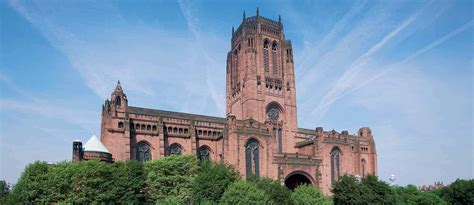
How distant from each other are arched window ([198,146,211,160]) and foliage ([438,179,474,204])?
38.8 metres

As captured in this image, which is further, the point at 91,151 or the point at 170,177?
the point at 91,151

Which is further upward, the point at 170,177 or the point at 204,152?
the point at 204,152

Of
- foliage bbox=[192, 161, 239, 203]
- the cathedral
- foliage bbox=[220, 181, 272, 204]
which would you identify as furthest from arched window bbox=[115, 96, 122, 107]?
foliage bbox=[220, 181, 272, 204]

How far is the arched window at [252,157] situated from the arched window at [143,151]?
44.0 feet

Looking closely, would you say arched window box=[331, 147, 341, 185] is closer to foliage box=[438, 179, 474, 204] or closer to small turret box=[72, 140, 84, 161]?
foliage box=[438, 179, 474, 204]

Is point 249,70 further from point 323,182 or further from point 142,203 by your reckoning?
point 142,203

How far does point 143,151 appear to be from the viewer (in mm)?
59312

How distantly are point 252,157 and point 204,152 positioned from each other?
9.11 metres

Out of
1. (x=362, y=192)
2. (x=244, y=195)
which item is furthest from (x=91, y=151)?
(x=362, y=192)

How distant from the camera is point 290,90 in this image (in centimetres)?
7231

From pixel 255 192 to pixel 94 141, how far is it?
72.1ft

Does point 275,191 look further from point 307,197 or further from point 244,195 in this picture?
point 244,195

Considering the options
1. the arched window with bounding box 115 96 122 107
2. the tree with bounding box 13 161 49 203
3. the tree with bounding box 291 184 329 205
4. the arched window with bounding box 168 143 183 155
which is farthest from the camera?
the arched window with bounding box 168 143 183 155

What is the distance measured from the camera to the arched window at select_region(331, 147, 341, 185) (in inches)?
2555
